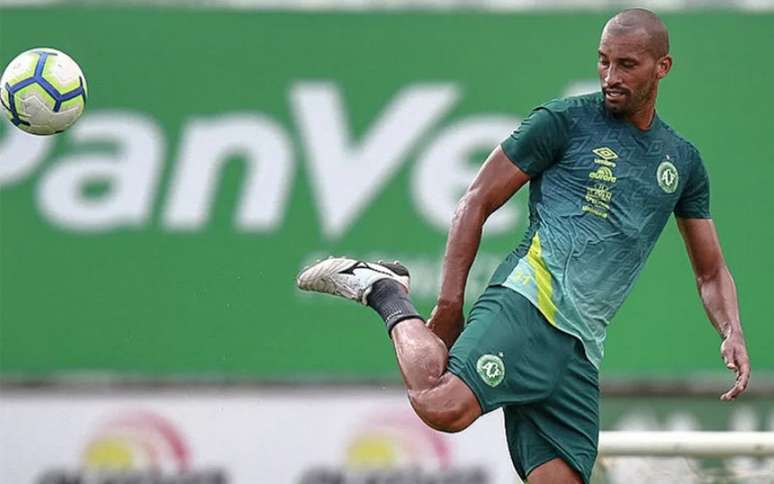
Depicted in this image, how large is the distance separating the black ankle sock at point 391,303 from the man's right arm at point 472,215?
0.56ft

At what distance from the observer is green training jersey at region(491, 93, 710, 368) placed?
7.02 metres

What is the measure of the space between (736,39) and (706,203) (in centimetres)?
452

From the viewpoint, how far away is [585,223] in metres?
7.04

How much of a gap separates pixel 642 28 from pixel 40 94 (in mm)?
2695

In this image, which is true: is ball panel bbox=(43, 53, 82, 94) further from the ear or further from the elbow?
the ear

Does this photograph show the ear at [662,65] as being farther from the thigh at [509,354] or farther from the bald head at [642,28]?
the thigh at [509,354]

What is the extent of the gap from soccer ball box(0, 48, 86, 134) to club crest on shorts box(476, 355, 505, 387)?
7.52ft

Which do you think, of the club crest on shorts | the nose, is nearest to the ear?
the nose

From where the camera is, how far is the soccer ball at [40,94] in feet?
25.6

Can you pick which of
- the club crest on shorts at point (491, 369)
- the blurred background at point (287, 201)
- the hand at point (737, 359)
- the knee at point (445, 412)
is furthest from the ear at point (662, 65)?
the blurred background at point (287, 201)

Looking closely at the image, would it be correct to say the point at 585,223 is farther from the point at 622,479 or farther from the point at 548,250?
the point at 622,479

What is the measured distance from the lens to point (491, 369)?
689cm

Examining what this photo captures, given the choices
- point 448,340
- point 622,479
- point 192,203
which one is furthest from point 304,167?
point 448,340

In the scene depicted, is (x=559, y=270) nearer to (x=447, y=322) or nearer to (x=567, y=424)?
(x=447, y=322)
